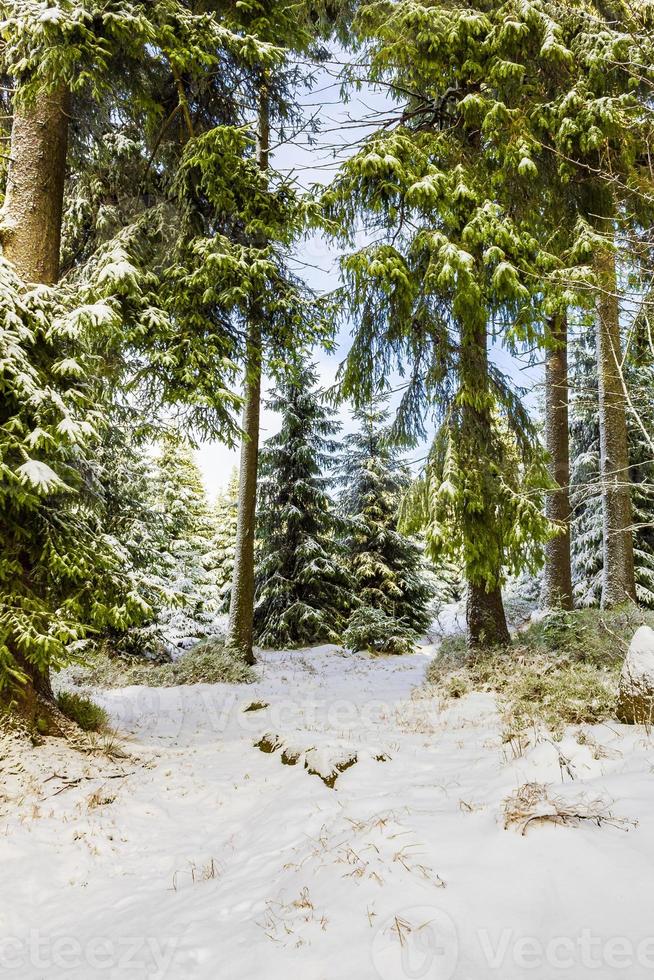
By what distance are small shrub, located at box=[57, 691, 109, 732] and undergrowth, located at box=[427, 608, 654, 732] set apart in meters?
4.41

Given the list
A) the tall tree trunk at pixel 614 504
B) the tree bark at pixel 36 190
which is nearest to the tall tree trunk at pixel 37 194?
the tree bark at pixel 36 190

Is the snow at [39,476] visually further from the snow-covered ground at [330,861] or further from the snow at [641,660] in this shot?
the snow at [641,660]

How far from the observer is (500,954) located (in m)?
1.98

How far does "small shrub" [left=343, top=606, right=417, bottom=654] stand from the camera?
13.3 metres

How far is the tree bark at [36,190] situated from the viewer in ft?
18.2

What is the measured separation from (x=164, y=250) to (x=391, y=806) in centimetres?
676

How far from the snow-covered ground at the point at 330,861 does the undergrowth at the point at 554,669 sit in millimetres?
425

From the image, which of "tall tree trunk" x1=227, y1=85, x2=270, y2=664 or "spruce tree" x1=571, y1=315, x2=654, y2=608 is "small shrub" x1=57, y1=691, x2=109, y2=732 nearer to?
"tall tree trunk" x1=227, y1=85, x2=270, y2=664

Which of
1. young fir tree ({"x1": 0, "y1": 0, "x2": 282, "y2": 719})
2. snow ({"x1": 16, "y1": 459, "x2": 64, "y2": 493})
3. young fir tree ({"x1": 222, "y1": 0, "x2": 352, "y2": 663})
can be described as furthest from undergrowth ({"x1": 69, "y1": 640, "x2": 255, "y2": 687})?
snow ({"x1": 16, "y1": 459, "x2": 64, "y2": 493})

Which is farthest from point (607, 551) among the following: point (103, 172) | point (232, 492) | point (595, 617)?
point (232, 492)

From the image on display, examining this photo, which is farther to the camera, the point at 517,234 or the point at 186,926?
the point at 517,234

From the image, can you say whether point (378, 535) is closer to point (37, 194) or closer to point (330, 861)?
point (37, 194)

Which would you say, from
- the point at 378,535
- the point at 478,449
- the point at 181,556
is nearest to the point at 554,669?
the point at 478,449

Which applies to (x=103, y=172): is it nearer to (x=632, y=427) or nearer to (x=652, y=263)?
(x=652, y=263)
